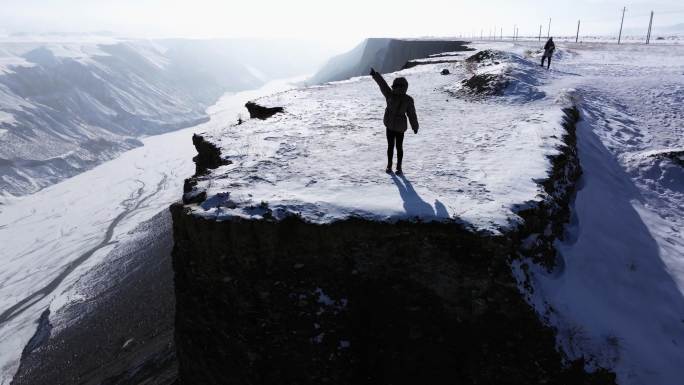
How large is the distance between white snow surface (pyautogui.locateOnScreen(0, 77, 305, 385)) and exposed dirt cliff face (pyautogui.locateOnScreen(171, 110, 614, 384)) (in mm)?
27663

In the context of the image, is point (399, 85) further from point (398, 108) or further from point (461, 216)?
point (461, 216)

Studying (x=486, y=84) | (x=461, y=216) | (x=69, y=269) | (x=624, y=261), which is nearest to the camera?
(x=461, y=216)

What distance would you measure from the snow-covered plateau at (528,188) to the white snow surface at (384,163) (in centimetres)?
4

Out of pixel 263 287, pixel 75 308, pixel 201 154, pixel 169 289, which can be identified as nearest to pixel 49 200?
pixel 75 308

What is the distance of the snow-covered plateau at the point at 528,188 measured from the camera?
7.21 meters

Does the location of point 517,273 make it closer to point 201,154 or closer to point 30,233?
point 201,154

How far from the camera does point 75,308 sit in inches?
1308

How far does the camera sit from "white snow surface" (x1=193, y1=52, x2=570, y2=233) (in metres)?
8.16

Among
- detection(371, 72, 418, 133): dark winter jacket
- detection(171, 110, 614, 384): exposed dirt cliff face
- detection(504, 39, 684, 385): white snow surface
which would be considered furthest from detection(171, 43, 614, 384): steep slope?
detection(371, 72, 418, 133): dark winter jacket

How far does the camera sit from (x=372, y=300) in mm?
8016

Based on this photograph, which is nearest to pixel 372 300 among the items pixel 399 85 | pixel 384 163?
pixel 384 163

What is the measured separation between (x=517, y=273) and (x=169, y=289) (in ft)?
86.6

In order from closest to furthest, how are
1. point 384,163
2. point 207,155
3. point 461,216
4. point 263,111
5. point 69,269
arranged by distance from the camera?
1. point 461,216
2. point 384,163
3. point 207,155
4. point 263,111
5. point 69,269

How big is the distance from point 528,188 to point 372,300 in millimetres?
3895
